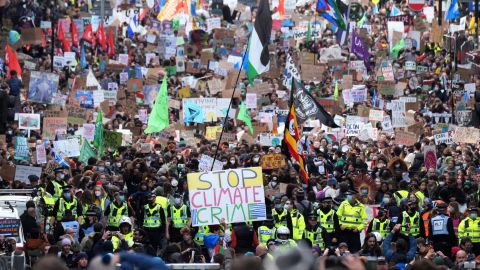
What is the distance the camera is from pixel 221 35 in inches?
1773

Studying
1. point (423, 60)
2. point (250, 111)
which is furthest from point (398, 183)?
point (423, 60)

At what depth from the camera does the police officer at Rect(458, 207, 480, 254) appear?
22109 mm

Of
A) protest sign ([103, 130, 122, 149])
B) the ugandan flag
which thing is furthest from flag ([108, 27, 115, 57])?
the ugandan flag

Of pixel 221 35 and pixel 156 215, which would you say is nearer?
pixel 156 215

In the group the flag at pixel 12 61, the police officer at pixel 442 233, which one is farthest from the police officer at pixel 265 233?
the flag at pixel 12 61

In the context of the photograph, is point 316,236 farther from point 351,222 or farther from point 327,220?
point 351,222

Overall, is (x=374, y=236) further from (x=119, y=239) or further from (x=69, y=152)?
(x=69, y=152)

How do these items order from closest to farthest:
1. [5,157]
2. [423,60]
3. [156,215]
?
[156,215]
[5,157]
[423,60]

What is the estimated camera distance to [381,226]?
22172 millimetres

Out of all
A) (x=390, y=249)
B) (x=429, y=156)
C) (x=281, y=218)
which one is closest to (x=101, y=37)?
(x=429, y=156)

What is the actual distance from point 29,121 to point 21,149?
2.11 metres

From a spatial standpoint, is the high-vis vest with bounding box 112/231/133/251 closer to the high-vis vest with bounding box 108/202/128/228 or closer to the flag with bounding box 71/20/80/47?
the high-vis vest with bounding box 108/202/128/228

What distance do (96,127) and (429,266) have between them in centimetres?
1816

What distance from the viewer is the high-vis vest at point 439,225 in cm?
2208
